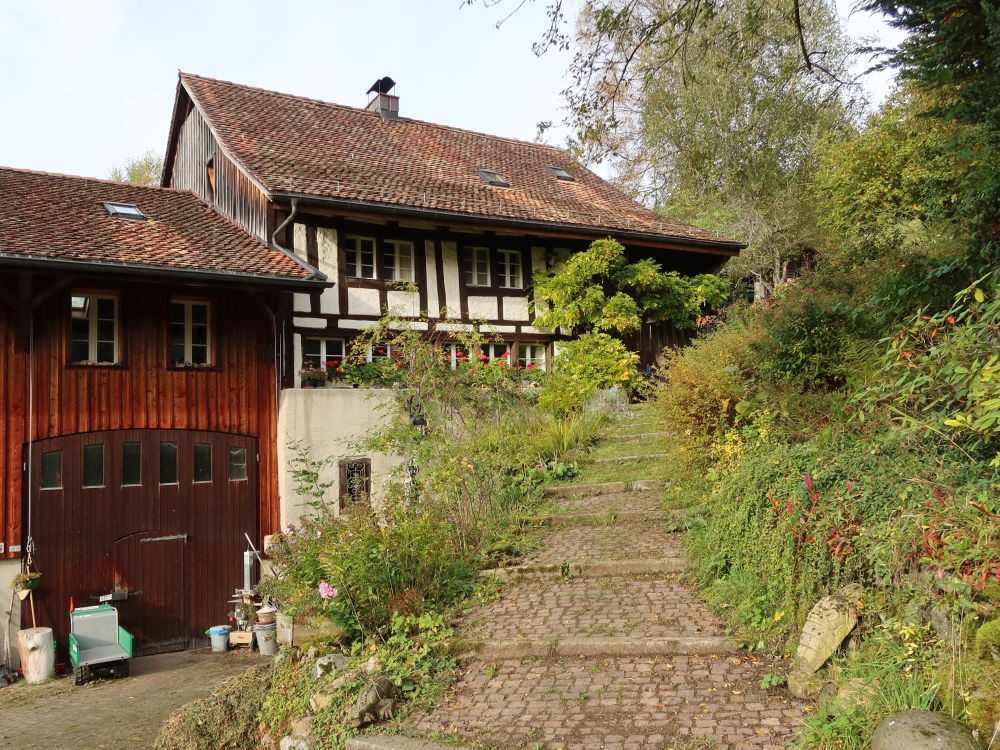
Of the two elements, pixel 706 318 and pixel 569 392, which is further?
pixel 706 318

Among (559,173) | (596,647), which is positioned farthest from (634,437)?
(559,173)

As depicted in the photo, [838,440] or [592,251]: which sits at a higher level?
[592,251]

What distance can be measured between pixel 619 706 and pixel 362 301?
9.86m

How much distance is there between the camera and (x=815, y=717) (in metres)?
4.07

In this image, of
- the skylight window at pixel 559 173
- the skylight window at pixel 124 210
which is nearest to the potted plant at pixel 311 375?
the skylight window at pixel 124 210

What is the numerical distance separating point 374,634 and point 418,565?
0.71 metres

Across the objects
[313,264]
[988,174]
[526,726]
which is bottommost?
[526,726]

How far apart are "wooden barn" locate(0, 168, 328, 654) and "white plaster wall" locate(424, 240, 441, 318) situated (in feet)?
9.07

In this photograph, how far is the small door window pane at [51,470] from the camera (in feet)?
34.4

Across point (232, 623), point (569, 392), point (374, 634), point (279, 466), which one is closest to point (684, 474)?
point (374, 634)

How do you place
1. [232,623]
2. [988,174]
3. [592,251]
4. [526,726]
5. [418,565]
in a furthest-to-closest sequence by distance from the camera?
[592,251] → [232,623] → [418,565] → [988,174] → [526,726]

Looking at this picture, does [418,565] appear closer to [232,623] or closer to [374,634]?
[374,634]

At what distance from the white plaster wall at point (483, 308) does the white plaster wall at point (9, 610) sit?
813cm

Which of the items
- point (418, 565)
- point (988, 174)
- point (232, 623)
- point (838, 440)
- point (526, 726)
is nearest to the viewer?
point (526, 726)
